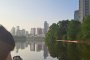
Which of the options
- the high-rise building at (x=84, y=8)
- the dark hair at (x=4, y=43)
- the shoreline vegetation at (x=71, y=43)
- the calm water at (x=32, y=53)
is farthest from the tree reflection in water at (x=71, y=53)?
the high-rise building at (x=84, y=8)

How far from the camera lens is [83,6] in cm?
7756

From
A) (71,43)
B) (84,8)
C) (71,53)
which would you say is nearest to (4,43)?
(71,53)

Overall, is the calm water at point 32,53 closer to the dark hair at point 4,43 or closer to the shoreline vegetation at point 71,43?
the shoreline vegetation at point 71,43

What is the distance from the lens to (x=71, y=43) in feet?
117

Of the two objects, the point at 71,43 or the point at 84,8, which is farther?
the point at 84,8

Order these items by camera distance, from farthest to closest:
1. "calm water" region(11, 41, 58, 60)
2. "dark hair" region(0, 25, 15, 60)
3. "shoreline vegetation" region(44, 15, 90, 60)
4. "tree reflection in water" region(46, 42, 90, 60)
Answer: "shoreline vegetation" region(44, 15, 90, 60)
"calm water" region(11, 41, 58, 60)
"tree reflection in water" region(46, 42, 90, 60)
"dark hair" region(0, 25, 15, 60)

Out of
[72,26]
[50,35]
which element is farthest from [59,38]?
[72,26]

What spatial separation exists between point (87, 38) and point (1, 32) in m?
35.2

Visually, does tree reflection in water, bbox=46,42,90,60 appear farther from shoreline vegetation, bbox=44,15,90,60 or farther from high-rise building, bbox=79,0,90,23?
high-rise building, bbox=79,0,90,23

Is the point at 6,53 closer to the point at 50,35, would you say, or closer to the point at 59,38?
the point at 59,38

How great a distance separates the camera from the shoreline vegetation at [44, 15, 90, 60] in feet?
42.0

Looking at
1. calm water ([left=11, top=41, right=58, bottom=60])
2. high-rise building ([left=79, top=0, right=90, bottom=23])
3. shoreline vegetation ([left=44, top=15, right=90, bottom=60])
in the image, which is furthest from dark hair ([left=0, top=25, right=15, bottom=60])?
high-rise building ([left=79, top=0, right=90, bottom=23])

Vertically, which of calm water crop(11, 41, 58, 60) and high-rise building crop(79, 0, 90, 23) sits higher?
high-rise building crop(79, 0, 90, 23)

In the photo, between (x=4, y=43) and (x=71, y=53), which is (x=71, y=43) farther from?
(x=4, y=43)
